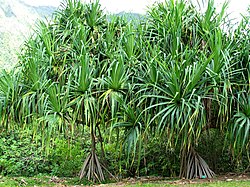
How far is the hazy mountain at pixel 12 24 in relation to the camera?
13.9 metres

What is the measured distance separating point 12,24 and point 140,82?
1801cm

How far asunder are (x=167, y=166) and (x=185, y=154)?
127cm

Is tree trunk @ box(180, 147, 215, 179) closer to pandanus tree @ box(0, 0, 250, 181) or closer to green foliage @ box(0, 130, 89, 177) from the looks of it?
pandanus tree @ box(0, 0, 250, 181)

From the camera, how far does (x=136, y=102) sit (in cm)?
437

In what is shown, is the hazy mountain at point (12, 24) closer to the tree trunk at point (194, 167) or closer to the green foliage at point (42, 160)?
the green foliage at point (42, 160)

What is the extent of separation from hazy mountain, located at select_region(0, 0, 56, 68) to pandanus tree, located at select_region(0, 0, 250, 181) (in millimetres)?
7058

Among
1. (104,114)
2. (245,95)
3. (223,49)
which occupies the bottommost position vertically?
(104,114)

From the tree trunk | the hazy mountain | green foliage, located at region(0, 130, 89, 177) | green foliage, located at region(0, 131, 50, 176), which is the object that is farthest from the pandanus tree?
the hazy mountain

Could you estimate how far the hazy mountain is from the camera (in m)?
13.9

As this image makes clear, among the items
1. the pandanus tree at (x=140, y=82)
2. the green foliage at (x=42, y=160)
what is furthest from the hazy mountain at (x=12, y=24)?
the pandanus tree at (x=140, y=82)

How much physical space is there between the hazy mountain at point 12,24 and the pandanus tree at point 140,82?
278 inches

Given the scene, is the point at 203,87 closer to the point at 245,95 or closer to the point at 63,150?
the point at 245,95

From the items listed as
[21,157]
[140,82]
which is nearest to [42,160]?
[21,157]

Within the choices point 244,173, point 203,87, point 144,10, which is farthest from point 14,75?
point 244,173
